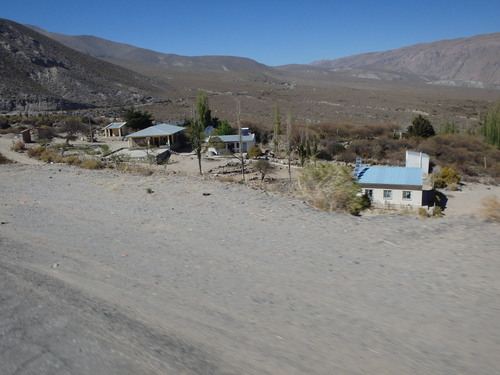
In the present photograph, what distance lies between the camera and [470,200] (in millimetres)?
24391

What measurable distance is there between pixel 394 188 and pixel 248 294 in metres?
18.3

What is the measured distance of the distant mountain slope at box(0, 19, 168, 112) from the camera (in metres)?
73.4

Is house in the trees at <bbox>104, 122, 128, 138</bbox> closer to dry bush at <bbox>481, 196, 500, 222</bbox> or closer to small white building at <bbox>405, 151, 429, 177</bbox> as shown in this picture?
small white building at <bbox>405, 151, 429, 177</bbox>

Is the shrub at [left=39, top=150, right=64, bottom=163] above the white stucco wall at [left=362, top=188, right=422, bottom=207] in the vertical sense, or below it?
above

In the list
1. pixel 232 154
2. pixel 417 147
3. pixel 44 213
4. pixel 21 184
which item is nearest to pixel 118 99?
pixel 232 154

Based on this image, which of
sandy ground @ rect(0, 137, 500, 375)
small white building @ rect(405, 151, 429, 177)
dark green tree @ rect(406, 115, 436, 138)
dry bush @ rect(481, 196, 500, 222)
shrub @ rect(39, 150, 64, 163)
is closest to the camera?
sandy ground @ rect(0, 137, 500, 375)

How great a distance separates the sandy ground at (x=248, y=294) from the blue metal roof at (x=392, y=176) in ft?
44.0

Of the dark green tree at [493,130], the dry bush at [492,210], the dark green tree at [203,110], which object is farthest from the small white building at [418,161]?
the dark green tree at [203,110]

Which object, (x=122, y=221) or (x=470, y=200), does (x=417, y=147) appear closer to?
(x=470, y=200)

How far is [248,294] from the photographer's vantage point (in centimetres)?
571

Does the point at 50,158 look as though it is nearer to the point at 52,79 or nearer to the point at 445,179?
the point at 445,179

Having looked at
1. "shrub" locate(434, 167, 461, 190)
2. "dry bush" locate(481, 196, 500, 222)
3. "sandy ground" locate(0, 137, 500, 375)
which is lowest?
"shrub" locate(434, 167, 461, 190)

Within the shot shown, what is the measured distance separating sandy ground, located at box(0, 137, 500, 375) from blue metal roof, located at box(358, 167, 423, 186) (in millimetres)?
13412

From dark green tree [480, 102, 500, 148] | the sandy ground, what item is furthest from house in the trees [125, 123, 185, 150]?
dark green tree [480, 102, 500, 148]
